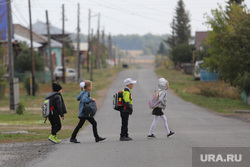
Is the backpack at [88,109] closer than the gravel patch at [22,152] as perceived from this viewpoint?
No

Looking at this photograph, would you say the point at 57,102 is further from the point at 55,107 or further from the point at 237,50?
the point at 237,50

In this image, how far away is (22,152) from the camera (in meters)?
10.3

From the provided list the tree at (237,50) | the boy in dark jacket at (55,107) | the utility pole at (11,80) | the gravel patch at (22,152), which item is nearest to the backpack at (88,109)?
the boy in dark jacket at (55,107)

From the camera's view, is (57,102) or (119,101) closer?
(57,102)

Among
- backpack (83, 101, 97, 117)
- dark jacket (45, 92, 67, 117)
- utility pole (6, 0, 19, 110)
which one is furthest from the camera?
utility pole (6, 0, 19, 110)

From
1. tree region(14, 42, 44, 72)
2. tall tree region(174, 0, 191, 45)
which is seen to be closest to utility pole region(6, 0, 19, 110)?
tree region(14, 42, 44, 72)

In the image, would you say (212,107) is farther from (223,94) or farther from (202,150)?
(202,150)

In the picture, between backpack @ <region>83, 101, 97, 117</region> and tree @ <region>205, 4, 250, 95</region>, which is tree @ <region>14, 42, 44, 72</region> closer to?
tree @ <region>205, 4, 250, 95</region>

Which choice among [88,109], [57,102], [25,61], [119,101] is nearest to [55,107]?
[57,102]

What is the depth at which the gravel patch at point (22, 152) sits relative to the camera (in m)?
9.11

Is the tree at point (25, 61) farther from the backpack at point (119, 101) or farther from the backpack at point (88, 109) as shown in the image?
the backpack at point (88, 109)

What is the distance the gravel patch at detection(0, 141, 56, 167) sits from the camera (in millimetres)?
9109

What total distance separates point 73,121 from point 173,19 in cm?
7683

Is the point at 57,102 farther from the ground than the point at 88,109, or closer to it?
farther from the ground
